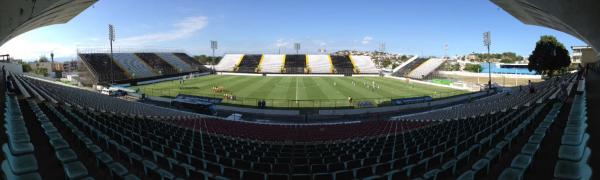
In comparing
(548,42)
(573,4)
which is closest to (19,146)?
(573,4)

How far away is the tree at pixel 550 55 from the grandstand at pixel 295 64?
48318mm

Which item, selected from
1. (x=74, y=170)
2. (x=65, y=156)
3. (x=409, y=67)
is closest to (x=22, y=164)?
(x=74, y=170)

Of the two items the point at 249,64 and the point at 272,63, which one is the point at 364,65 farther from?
the point at 249,64

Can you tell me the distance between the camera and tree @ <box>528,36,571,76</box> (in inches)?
1976

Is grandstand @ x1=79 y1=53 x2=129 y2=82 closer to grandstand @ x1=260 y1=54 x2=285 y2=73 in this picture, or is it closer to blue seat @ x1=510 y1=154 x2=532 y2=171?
grandstand @ x1=260 y1=54 x2=285 y2=73

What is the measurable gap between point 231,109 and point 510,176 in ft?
88.2

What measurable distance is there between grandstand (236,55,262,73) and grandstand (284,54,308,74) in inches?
323

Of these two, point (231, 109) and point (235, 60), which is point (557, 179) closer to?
point (231, 109)

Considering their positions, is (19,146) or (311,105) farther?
(311,105)

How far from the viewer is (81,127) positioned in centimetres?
829

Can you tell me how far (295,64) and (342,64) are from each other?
1279 centimetres

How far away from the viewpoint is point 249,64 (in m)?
88.3

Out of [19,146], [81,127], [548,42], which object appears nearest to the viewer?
[19,146]

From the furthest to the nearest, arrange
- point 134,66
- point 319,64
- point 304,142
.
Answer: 1. point 319,64
2. point 134,66
3. point 304,142
